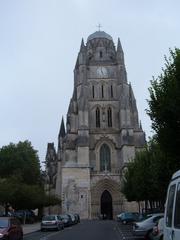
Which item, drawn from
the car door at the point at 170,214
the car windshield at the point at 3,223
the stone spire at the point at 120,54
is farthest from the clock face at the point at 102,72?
the car door at the point at 170,214

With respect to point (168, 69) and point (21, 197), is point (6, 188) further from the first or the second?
point (168, 69)

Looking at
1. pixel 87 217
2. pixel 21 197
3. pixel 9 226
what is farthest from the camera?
pixel 87 217

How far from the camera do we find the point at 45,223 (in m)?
32.4

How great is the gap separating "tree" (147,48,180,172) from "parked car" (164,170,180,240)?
23.5 ft

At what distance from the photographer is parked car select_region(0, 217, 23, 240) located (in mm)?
16812

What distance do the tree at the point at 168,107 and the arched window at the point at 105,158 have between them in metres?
50.5

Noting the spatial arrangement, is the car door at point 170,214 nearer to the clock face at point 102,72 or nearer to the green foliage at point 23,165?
the green foliage at point 23,165

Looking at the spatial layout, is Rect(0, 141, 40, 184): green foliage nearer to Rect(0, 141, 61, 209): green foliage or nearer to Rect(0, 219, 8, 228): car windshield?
Rect(0, 141, 61, 209): green foliage

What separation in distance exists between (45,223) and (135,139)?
3764cm

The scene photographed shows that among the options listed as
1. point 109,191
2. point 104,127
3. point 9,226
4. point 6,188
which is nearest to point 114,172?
point 109,191

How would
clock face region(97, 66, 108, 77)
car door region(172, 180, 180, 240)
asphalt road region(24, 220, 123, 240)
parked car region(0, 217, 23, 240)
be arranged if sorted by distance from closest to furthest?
car door region(172, 180, 180, 240) < parked car region(0, 217, 23, 240) < asphalt road region(24, 220, 123, 240) < clock face region(97, 66, 108, 77)

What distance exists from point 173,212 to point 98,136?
61.3 metres

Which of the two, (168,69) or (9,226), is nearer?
(168,69)

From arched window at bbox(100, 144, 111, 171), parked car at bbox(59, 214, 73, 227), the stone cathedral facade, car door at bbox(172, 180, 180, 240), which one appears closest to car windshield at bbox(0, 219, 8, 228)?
car door at bbox(172, 180, 180, 240)
